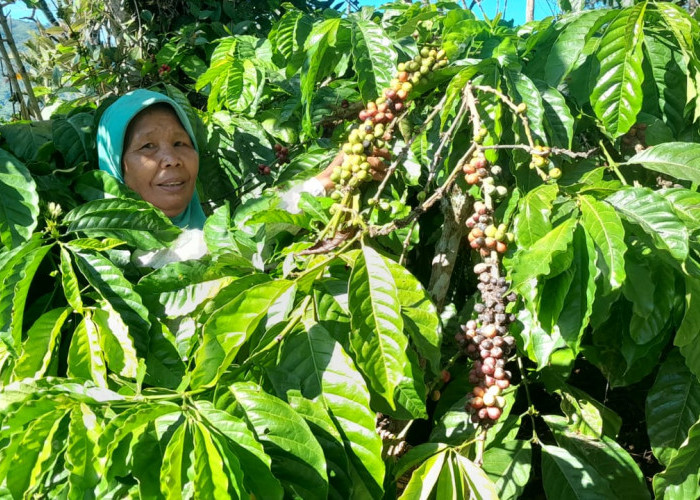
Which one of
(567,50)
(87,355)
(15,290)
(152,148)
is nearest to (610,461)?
(567,50)

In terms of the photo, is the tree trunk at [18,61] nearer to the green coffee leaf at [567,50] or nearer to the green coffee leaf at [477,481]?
the green coffee leaf at [567,50]

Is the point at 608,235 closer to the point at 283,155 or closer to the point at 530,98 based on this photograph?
the point at 530,98

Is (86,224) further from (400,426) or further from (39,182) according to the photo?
(400,426)

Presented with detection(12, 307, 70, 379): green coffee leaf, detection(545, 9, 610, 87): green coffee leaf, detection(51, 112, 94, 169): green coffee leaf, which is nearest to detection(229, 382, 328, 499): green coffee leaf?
detection(12, 307, 70, 379): green coffee leaf

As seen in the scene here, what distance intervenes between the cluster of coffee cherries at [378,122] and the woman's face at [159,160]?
0.96 m

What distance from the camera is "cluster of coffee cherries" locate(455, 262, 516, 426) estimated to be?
3.37 feet

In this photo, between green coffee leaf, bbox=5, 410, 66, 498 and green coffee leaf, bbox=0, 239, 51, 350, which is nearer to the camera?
green coffee leaf, bbox=5, 410, 66, 498

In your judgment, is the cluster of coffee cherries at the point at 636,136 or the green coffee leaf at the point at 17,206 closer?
the green coffee leaf at the point at 17,206

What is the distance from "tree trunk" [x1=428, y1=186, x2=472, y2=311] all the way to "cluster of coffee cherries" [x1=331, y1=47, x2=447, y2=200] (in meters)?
0.23

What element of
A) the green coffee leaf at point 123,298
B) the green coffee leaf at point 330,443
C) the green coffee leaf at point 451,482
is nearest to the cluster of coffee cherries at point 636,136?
the green coffee leaf at point 451,482

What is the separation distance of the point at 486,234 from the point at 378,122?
1.15 ft

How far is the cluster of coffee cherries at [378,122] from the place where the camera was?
1.23 meters

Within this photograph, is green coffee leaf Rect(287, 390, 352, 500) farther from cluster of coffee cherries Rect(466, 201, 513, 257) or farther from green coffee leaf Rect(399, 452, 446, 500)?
cluster of coffee cherries Rect(466, 201, 513, 257)

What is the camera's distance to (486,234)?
3.47 ft
